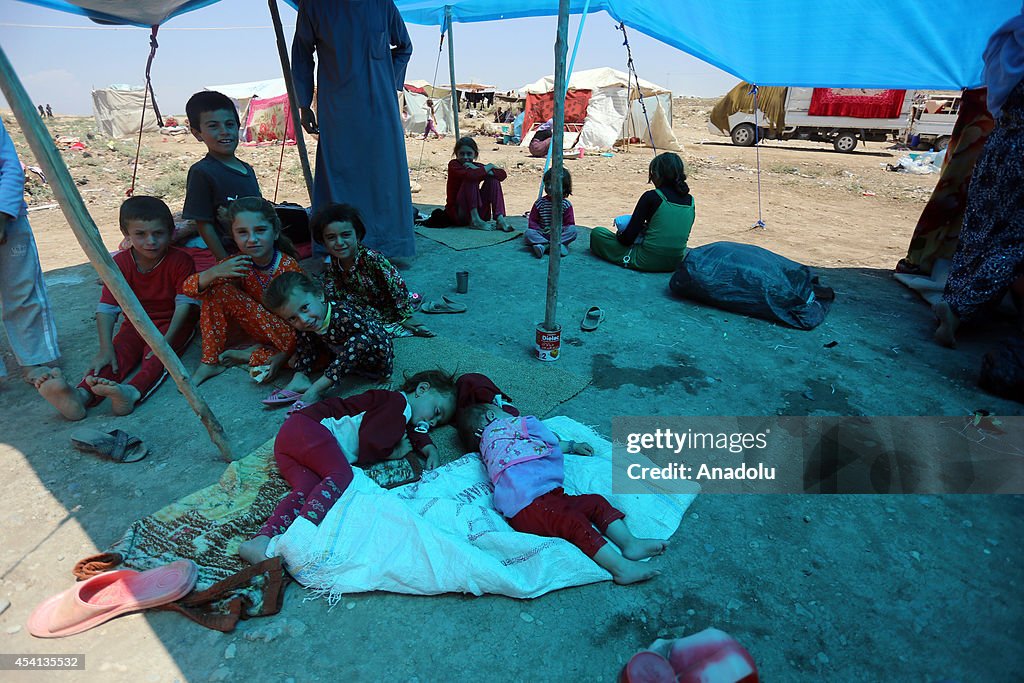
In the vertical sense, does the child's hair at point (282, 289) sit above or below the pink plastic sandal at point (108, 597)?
above

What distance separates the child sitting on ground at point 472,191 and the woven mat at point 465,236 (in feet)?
0.47

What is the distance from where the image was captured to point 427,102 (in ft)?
72.0

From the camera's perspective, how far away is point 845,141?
15992mm

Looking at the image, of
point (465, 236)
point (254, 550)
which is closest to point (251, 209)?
point (254, 550)

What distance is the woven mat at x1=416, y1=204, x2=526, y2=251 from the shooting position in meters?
5.71

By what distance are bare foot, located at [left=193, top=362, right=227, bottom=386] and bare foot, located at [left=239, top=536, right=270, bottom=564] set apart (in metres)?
1.59

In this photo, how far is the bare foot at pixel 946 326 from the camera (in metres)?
3.53

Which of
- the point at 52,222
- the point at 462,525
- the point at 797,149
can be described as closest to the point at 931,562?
the point at 462,525

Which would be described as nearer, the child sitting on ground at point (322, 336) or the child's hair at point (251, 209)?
the child sitting on ground at point (322, 336)

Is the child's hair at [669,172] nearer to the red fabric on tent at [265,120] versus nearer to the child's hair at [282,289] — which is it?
the child's hair at [282,289]

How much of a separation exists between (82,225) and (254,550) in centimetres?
130

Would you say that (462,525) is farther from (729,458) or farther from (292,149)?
(292,149)

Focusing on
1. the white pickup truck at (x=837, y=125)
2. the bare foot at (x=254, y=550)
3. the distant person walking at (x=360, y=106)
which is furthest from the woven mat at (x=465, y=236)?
the white pickup truck at (x=837, y=125)

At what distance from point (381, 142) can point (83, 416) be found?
118 inches
